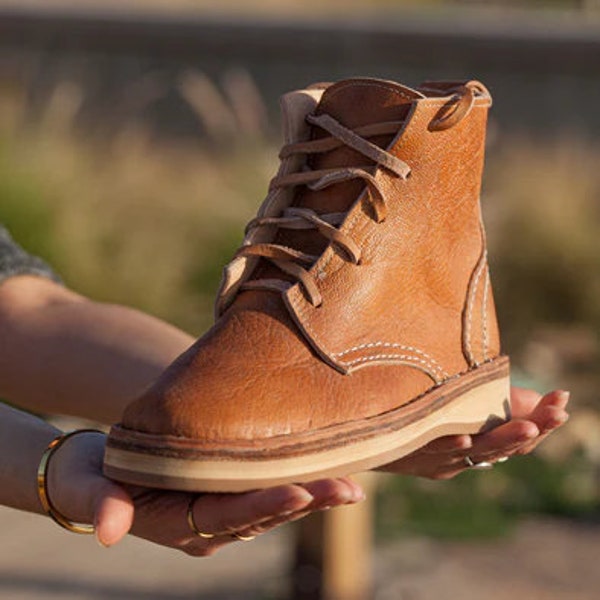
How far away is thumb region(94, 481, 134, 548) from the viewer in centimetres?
203

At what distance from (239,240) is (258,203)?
549 mm

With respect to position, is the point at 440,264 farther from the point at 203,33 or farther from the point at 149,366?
the point at 203,33

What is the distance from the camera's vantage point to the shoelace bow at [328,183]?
2.41m

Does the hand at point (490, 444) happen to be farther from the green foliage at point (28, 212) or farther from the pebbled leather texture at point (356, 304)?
the green foliage at point (28, 212)

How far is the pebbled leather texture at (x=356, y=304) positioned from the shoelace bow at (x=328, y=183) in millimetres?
14

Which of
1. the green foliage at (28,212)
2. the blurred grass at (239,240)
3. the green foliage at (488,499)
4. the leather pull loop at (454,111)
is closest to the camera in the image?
the leather pull loop at (454,111)

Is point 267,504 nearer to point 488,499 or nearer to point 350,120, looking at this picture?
point 350,120

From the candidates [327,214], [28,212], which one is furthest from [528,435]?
[28,212]

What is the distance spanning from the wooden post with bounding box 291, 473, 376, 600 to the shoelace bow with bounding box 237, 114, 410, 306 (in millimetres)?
3277

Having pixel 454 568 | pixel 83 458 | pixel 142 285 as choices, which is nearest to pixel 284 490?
pixel 83 458

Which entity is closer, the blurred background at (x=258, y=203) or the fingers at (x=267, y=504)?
the fingers at (x=267, y=504)

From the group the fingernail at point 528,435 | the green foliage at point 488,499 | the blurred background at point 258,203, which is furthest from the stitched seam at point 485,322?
the green foliage at point 488,499

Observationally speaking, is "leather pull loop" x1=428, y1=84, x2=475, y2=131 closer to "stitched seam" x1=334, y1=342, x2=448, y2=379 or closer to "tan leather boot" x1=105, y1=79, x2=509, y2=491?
"tan leather boot" x1=105, y1=79, x2=509, y2=491

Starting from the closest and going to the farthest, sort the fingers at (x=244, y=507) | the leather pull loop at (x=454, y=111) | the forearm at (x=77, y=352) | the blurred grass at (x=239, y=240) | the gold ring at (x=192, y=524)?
the fingers at (x=244, y=507), the gold ring at (x=192, y=524), the leather pull loop at (x=454, y=111), the forearm at (x=77, y=352), the blurred grass at (x=239, y=240)
